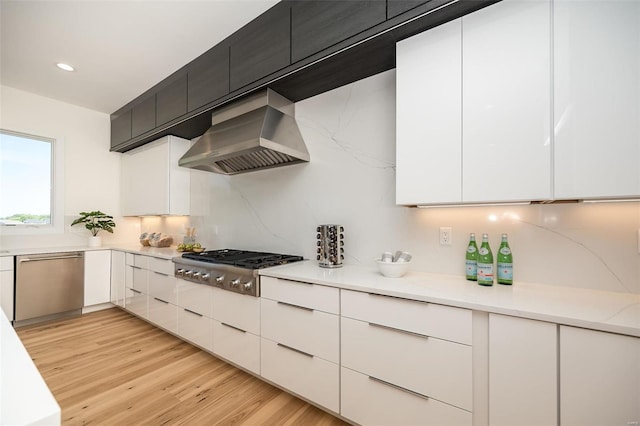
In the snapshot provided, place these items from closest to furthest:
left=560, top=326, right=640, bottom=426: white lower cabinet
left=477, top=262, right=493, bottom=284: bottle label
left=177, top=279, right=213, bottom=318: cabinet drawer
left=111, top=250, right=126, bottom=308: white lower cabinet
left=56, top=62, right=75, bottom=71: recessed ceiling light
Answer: left=560, top=326, right=640, bottom=426: white lower cabinet, left=477, top=262, right=493, bottom=284: bottle label, left=177, top=279, right=213, bottom=318: cabinet drawer, left=56, top=62, right=75, bottom=71: recessed ceiling light, left=111, top=250, right=126, bottom=308: white lower cabinet

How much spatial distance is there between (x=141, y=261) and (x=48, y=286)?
3.76 ft

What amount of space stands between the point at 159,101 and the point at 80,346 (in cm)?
260

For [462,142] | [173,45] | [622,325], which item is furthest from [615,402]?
[173,45]

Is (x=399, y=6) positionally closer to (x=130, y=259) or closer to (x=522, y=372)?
(x=522, y=372)

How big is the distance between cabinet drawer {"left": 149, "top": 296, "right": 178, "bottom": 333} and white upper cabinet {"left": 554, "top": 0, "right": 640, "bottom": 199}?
3.05 metres

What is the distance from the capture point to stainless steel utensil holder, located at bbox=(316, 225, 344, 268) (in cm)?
206

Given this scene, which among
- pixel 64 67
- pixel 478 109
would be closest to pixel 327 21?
pixel 478 109

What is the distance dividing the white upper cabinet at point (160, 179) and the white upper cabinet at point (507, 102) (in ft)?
10.5

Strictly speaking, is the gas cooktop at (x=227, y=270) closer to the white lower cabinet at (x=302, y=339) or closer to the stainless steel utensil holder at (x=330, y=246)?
the white lower cabinet at (x=302, y=339)

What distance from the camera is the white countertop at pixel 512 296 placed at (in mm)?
1023

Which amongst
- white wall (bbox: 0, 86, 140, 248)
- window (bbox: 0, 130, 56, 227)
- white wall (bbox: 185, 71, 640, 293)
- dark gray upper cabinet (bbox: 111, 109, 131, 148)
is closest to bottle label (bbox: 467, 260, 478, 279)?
white wall (bbox: 185, 71, 640, 293)

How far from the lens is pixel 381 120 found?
2018mm

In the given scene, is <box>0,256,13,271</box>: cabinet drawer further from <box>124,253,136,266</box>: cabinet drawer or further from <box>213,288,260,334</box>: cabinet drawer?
<box>213,288,260,334</box>: cabinet drawer

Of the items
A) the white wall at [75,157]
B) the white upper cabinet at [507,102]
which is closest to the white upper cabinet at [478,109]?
the white upper cabinet at [507,102]
